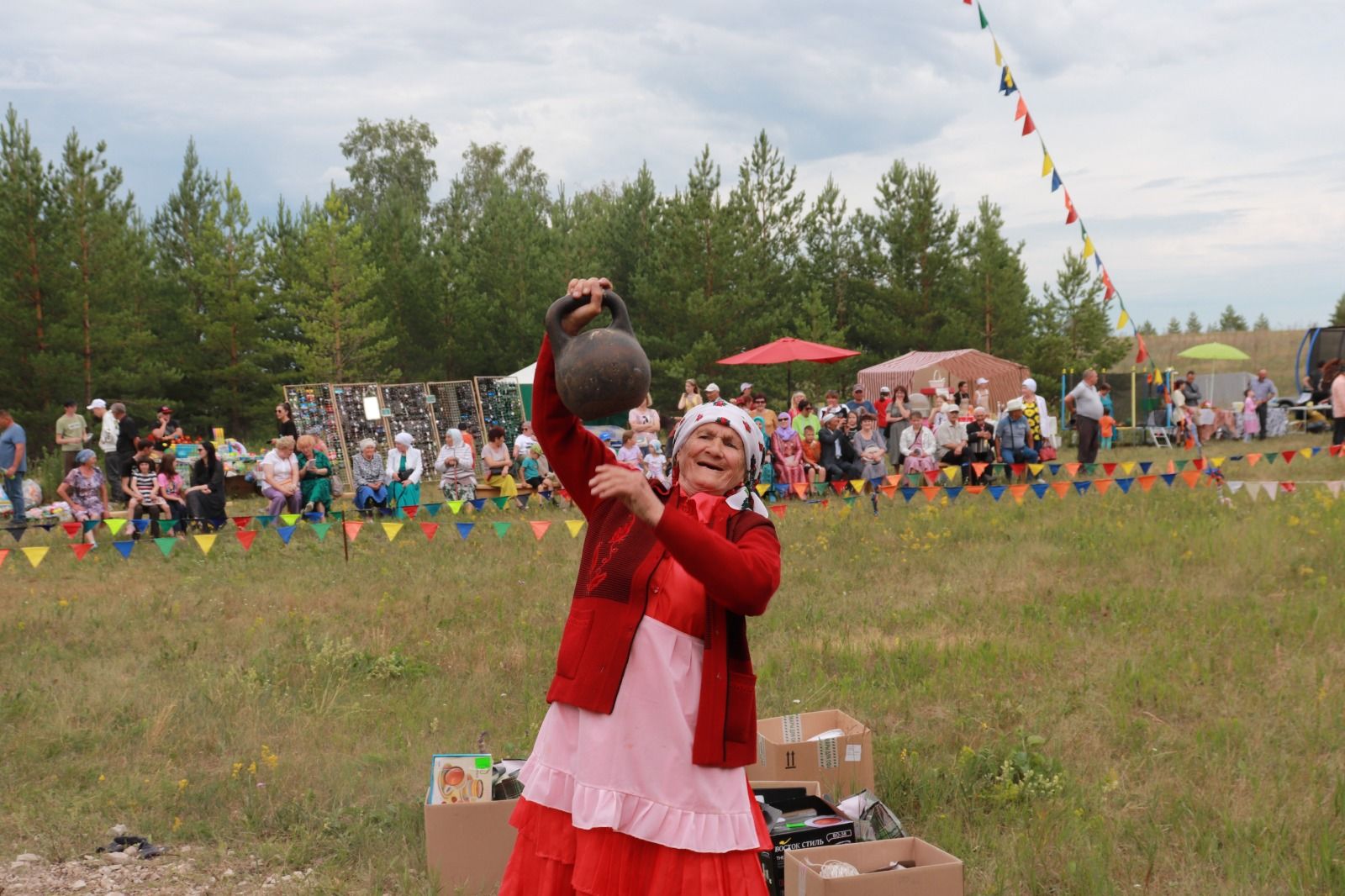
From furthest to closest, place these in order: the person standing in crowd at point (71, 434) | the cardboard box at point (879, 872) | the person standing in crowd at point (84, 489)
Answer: the person standing in crowd at point (71, 434) → the person standing in crowd at point (84, 489) → the cardboard box at point (879, 872)

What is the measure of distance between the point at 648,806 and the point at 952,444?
1387 cm

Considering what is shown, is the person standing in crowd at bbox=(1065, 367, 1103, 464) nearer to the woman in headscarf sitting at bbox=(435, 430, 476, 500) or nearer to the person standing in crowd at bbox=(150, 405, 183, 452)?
the woman in headscarf sitting at bbox=(435, 430, 476, 500)

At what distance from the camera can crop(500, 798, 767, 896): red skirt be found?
2973 millimetres

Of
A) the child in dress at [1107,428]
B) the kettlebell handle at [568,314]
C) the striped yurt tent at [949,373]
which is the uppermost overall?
the striped yurt tent at [949,373]

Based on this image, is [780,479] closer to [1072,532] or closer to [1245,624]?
[1072,532]

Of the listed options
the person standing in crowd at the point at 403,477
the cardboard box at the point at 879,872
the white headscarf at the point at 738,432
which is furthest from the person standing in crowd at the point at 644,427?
the white headscarf at the point at 738,432

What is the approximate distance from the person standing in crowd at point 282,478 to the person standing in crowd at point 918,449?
8116mm

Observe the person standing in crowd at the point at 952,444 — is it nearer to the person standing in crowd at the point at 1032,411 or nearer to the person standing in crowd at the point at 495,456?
the person standing in crowd at the point at 1032,411

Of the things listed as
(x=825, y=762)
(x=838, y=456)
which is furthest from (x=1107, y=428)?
(x=825, y=762)

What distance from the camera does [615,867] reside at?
2994 millimetres

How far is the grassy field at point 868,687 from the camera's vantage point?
5.16 m

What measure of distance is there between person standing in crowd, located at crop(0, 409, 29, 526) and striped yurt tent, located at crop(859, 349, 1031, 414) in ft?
65.3

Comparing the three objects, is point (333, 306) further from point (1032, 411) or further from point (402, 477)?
point (1032, 411)

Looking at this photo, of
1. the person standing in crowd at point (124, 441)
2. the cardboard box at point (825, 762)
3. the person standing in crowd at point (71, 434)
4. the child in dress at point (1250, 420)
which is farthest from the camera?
the child in dress at point (1250, 420)
